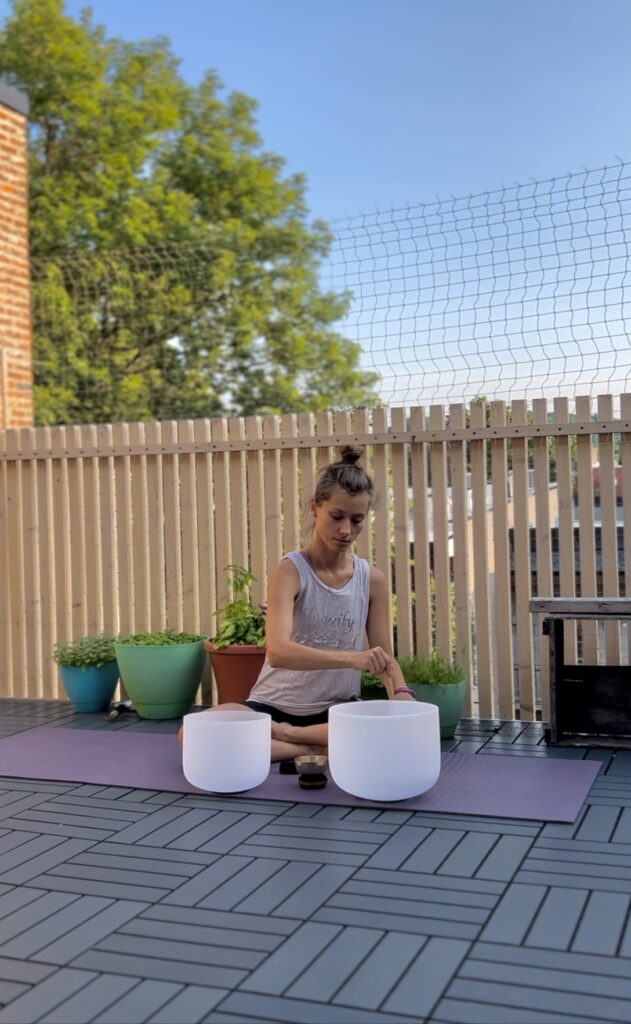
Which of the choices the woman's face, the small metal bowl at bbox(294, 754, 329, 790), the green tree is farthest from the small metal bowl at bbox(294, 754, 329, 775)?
the green tree

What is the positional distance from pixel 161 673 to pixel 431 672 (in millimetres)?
1358

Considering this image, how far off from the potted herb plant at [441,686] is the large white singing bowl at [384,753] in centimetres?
97

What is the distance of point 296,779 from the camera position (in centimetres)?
389

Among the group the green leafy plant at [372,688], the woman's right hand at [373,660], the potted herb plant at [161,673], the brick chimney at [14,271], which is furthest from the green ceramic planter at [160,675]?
the brick chimney at [14,271]

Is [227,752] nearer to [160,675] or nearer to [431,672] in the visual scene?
[431,672]

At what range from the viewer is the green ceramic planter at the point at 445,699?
4523 mm

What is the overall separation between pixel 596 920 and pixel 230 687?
2.74m

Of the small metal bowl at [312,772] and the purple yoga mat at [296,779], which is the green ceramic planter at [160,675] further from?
the small metal bowl at [312,772]

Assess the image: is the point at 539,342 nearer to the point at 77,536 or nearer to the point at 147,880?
the point at 77,536

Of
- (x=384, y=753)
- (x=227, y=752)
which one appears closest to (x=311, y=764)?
(x=227, y=752)

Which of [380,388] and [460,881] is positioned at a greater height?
[380,388]

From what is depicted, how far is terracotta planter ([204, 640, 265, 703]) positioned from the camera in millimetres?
4941

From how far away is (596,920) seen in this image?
2486mm

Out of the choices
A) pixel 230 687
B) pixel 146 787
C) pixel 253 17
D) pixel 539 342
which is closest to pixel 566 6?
pixel 253 17
